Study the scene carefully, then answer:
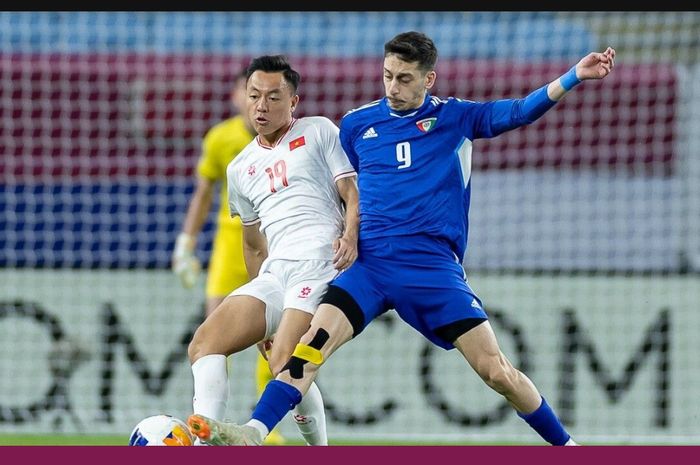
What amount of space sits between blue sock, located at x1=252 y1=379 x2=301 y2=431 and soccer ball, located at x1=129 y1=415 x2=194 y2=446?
0.95ft

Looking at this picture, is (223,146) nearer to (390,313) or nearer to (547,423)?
(390,313)

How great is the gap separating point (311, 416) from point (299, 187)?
104cm

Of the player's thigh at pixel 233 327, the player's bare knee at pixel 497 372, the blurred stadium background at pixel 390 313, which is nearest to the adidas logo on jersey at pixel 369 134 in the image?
the player's thigh at pixel 233 327

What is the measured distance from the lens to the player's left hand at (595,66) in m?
5.48

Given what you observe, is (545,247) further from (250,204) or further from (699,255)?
(250,204)

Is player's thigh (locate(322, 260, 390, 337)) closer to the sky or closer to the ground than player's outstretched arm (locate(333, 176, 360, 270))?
closer to the ground

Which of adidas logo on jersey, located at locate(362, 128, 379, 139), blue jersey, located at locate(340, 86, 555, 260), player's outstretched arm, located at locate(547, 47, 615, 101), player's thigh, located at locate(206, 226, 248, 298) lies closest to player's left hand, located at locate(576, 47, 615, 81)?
player's outstretched arm, located at locate(547, 47, 615, 101)

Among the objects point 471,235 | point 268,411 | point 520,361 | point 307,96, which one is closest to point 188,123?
point 307,96

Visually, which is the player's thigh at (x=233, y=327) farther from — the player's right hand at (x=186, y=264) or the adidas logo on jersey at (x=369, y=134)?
the player's right hand at (x=186, y=264)

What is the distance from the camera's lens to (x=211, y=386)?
5629 mm

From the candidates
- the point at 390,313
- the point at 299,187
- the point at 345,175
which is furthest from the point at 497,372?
the point at 390,313

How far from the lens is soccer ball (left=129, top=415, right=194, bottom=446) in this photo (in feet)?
17.4

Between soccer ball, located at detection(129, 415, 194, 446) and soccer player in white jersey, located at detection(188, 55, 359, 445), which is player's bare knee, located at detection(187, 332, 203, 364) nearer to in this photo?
soccer player in white jersey, located at detection(188, 55, 359, 445)

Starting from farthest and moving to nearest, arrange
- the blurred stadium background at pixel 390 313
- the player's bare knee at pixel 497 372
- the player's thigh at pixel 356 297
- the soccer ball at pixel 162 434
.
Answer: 1. the blurred stadium background at pixel 390 313
2. the player's bare knee at pixel 497 372
3. the player's thigh at pixel 356 297
4. the soccer ball at pixel 162 434
